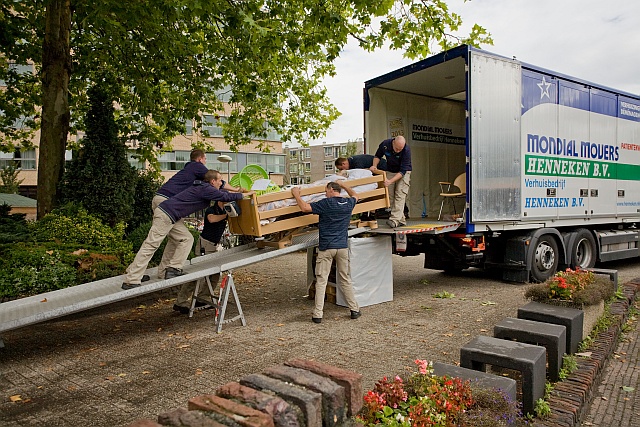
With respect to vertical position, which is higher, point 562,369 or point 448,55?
point 448,55

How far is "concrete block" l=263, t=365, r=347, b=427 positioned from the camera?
229 centimetres

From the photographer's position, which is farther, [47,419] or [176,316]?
[176,316]

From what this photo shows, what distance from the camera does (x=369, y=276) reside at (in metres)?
7.59

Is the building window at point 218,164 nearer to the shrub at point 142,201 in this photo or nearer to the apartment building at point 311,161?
the shrub at point 142,201

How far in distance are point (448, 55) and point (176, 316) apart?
19.7ft

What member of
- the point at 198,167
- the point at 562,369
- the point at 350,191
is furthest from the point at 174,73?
the point at 562,369

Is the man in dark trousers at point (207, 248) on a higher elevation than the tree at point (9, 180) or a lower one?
lower

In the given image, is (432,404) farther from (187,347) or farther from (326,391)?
(187,347)

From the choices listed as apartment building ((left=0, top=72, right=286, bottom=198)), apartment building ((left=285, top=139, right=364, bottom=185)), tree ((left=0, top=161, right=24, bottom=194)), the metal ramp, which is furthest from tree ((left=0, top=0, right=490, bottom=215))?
apartment building ((left=285, top=139, right=364, bottom=185))

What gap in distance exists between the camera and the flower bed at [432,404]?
2586 mm

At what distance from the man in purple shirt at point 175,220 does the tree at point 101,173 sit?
2.94 meters

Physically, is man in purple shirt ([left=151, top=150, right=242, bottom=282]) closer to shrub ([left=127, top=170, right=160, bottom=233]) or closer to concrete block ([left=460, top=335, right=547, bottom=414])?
shrub ([left=127, top=170, right=160, bottom=233])

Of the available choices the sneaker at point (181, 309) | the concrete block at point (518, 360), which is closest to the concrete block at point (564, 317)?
the concrete block at point (518, 360)

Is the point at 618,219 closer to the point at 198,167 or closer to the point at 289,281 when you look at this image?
the point at 289,281
